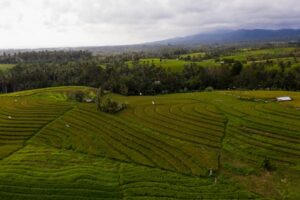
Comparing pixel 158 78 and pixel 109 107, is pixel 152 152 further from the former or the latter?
pixel 158 78

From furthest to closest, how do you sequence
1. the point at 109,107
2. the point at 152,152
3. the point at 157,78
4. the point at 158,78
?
the point at 157,78
the point at 158,78
the point at 109,107
the point at 152,152

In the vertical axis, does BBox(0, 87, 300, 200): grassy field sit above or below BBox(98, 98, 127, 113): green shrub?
below

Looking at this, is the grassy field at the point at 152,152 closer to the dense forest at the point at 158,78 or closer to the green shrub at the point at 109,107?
the green shrub at the point at 109,107

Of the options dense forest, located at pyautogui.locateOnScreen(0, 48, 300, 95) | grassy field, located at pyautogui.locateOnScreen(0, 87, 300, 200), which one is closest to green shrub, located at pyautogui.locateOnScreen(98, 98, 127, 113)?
grassy field, located at pyautogui.locateOnScreen(0, 87, 300, 200)

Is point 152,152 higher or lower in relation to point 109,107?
lower

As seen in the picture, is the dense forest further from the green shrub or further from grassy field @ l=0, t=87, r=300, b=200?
grassy field @ l=0, t=87, r=300, b=200

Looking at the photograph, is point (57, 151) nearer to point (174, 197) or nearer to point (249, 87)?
point (174, 197)

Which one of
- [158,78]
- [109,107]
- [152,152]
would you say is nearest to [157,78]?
[158,78]

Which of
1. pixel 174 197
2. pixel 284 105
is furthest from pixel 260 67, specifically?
pixel 174 197

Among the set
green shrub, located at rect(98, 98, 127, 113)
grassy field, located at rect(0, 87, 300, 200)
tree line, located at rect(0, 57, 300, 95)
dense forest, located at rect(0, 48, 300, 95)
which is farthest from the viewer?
dense forest, located at rect(0, 48, 300, 95)
